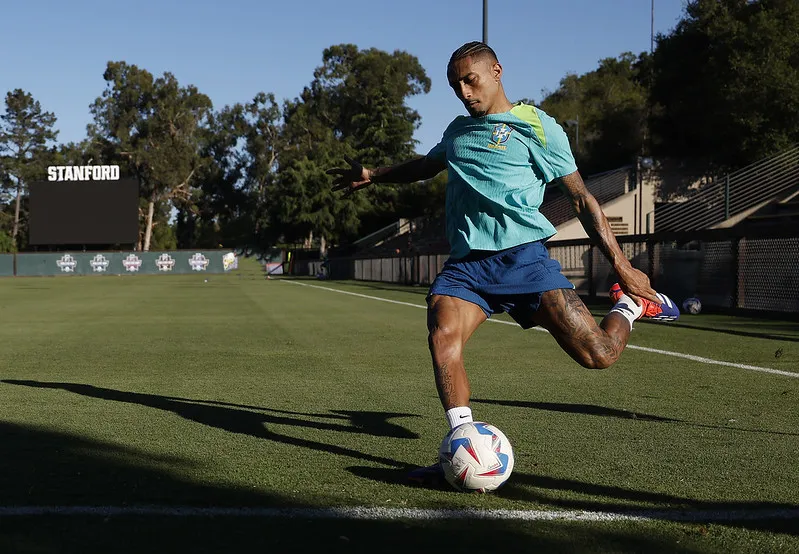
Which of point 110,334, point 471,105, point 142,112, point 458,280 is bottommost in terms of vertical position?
point 110,334

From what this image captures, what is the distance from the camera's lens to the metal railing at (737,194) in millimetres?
27531

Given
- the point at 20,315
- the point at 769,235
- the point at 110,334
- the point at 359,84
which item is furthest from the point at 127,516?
the point at 359,84

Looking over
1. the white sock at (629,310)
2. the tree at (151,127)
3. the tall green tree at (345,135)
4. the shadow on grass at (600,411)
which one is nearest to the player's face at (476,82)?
the white sock at (629,310)

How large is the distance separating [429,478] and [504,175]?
4.73 feet

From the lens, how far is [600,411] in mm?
5996

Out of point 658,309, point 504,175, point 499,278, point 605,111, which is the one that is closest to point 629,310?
point 658,309

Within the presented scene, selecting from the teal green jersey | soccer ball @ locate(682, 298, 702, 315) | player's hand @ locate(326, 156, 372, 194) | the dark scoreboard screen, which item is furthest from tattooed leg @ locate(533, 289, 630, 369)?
the dark scoreboard screen

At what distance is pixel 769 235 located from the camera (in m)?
16.1

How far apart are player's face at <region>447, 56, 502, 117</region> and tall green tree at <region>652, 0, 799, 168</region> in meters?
32.6

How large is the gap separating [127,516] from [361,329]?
34.2 ft

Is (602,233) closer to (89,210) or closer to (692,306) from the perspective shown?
(692,306)

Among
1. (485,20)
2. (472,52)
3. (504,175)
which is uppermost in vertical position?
(485,20)

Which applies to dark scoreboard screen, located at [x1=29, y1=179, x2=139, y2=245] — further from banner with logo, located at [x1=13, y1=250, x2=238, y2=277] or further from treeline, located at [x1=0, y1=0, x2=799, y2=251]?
treeline, located at [x1=0, y1=0, x2=799, y2=251]

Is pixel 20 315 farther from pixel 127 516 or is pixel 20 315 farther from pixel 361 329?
pixel 127 516
